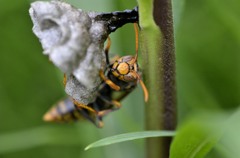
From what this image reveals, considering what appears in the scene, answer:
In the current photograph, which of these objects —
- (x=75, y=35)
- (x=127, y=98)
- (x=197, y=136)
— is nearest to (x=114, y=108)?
(x=127, y=98)

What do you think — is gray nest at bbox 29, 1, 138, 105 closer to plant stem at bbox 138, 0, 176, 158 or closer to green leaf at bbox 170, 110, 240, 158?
plant stem at bbox 138, 0, 176, 158

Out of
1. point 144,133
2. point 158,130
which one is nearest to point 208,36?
point 158,130

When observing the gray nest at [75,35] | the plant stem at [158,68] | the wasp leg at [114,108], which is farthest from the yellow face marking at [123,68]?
the wasp leg at [114,108]

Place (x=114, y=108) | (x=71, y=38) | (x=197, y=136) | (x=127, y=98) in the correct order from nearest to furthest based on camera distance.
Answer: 1. (x=71, y=38)
2. (x=197, y=136)
3. (x=114, y=108)
4. (x=127, y=98)

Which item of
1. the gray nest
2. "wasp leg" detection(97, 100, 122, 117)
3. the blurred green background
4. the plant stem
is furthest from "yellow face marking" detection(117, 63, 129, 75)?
the blurred green background

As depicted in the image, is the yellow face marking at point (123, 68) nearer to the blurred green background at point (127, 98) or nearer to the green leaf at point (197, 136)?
the green leaf at point (197, 136)

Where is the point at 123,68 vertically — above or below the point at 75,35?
below

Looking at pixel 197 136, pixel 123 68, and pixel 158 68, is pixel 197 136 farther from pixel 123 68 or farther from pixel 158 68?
pixel 123 68
